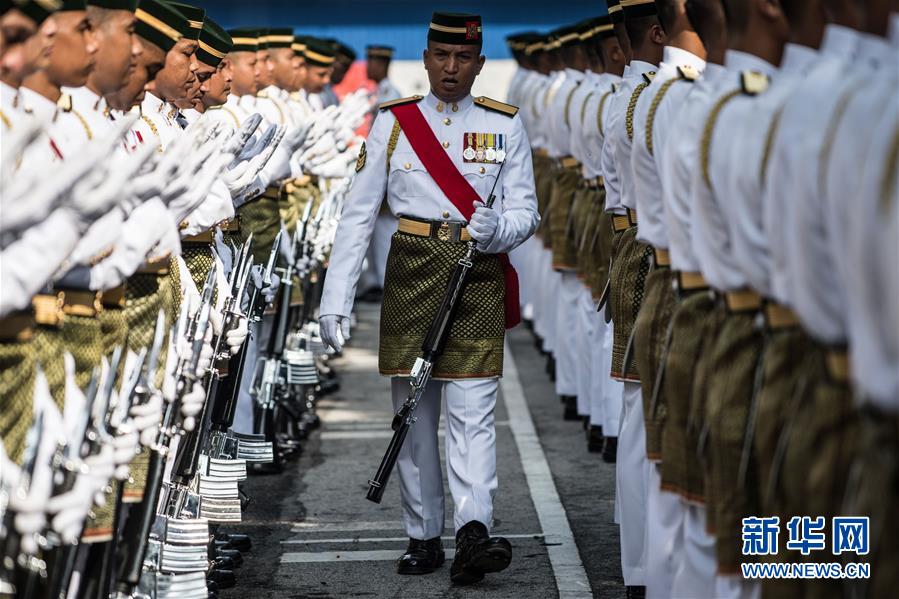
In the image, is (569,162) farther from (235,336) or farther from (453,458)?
(235,336)

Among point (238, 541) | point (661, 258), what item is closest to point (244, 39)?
point (238, 541)

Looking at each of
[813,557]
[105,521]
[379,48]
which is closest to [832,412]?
[813,557]

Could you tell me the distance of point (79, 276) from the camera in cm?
491

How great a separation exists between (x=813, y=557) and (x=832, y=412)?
0.49 meters

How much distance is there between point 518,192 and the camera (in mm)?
7008

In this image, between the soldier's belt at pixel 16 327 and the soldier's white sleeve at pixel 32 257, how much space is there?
269mm

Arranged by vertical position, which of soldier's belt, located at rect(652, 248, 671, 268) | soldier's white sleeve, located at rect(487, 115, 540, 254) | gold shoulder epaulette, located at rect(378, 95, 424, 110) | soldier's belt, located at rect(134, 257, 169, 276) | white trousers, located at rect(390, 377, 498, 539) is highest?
gold shoulder epaulette, located at rect(378, 95, 424, 110)

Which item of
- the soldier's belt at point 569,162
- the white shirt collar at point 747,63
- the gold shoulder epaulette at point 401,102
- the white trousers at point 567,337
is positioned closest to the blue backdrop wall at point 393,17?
the soldier's belt at point 569,162

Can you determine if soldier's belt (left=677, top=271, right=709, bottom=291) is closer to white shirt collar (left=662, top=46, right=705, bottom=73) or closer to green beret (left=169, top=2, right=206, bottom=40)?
white shirt collar (left=662, top=46, right=705, bottom=73)

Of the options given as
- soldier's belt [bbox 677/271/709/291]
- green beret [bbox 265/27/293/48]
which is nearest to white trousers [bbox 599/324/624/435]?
green beret [bbox 265/27/293/48]

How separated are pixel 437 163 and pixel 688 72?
117cm

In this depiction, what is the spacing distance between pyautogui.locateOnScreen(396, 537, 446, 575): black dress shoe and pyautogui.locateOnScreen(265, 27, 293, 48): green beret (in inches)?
199

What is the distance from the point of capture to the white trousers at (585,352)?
32.7ft

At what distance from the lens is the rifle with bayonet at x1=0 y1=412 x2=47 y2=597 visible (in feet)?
13.5
